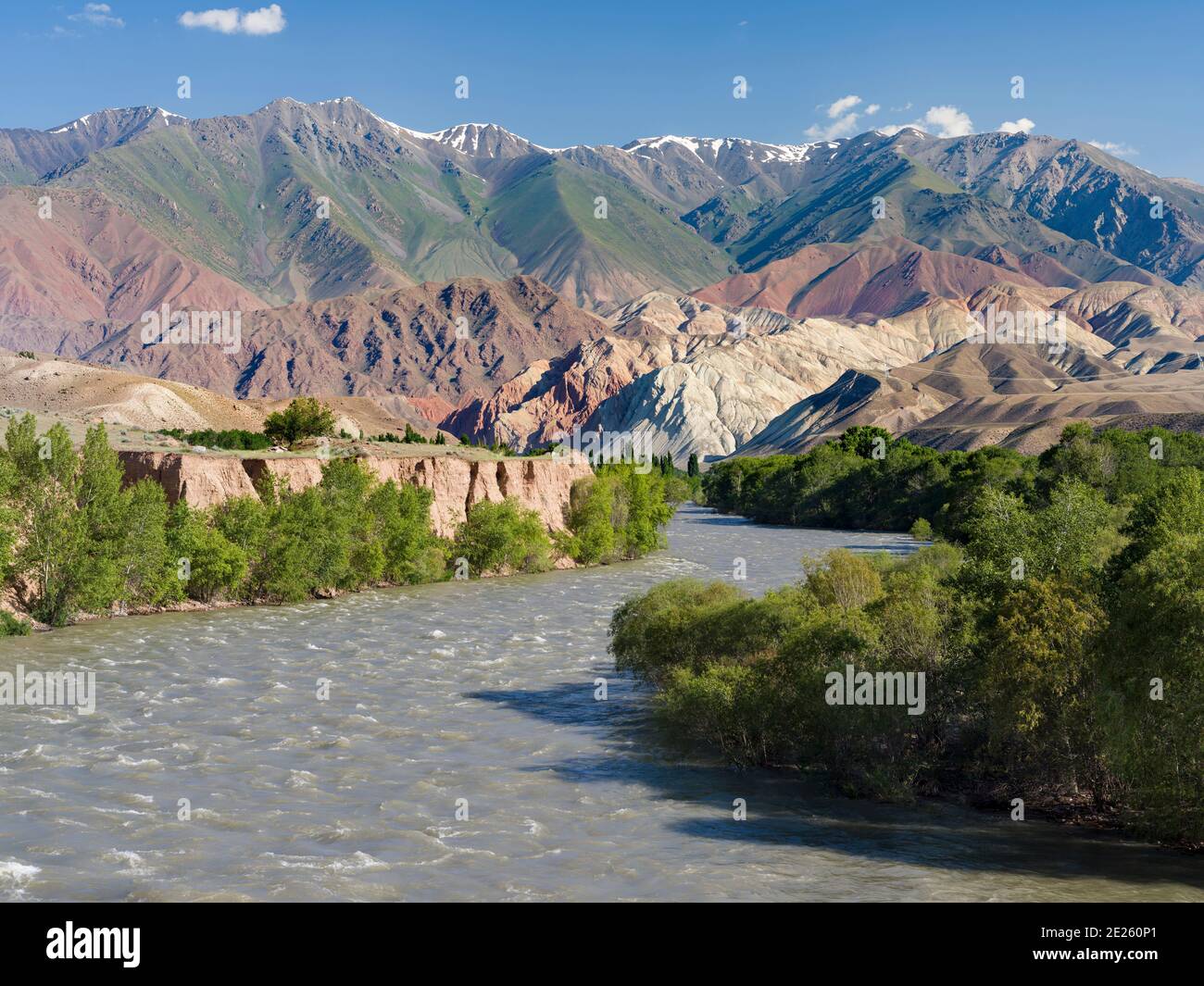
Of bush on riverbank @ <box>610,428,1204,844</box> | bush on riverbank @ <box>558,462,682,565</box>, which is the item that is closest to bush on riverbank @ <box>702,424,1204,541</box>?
bush on riverbank @ <box>558,462,682,565</box>

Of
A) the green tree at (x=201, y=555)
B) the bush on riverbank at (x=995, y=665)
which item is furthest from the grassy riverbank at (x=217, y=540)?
the bush on riverbank at (x=995, y=665)

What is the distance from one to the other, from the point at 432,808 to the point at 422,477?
48.2 m

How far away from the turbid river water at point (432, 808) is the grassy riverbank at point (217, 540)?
15.5 feet

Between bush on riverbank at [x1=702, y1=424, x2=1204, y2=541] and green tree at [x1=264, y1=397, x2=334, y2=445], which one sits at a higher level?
green tree at [x1=264, y1=397, x2=334, y2=445]

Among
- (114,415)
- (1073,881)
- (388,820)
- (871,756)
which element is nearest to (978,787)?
(871,756)

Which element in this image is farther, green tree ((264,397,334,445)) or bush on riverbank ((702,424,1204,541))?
bush on riverbank ((702,424,1204,541))

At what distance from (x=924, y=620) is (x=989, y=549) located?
317 cm

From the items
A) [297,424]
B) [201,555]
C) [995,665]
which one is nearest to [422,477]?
[297,424]

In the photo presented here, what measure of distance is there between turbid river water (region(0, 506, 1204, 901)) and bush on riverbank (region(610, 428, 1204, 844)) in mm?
1018

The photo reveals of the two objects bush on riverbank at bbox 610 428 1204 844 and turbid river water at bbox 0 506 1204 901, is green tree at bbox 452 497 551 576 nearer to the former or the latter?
turbid river water at bbox 0 506 1204 901

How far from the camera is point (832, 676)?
2500cm

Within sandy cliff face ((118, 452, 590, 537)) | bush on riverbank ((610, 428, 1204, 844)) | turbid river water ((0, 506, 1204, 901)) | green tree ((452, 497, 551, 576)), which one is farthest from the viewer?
green tree ((452, 497, 551, 576))

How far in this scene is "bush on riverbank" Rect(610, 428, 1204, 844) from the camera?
66.5 ft

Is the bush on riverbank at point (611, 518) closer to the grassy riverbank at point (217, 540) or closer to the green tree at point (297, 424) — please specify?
the grassy riverbank at point (217, 540)
